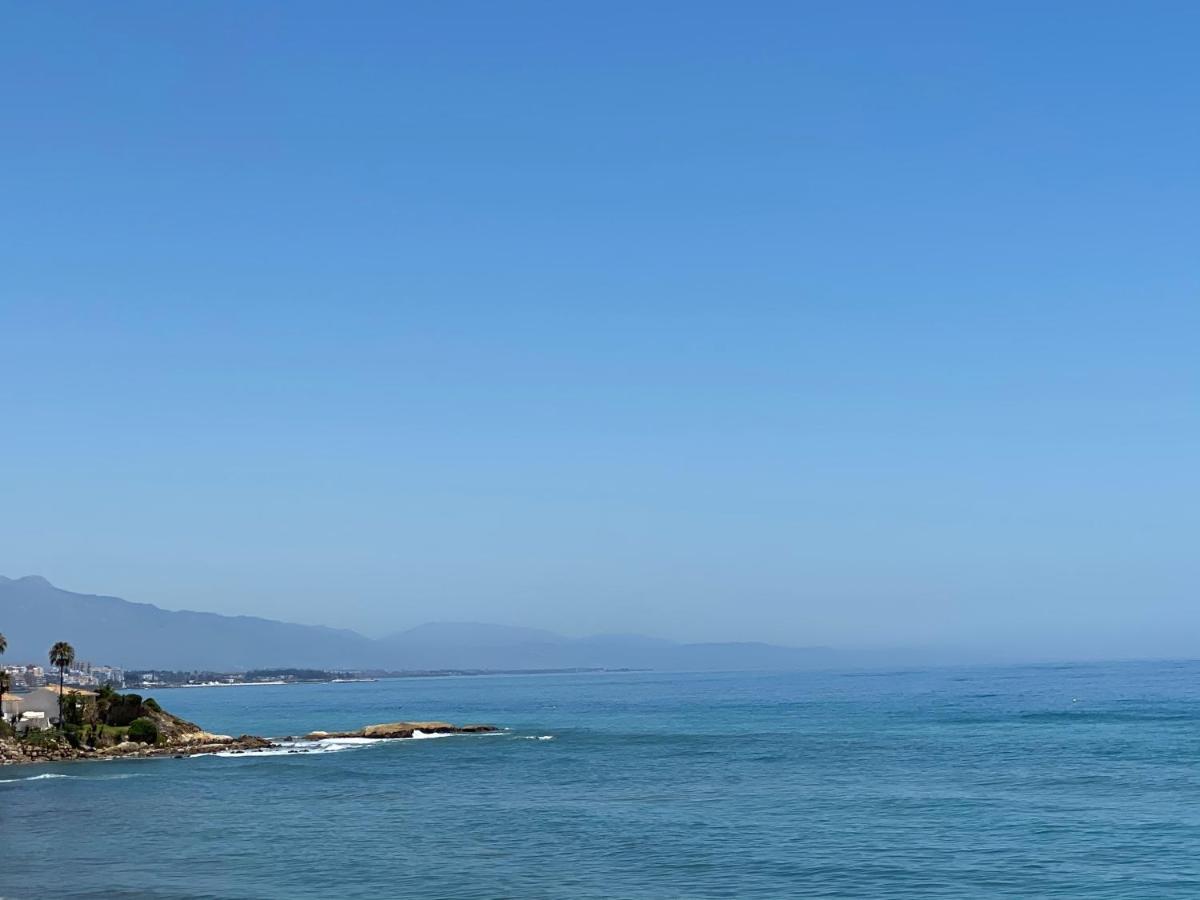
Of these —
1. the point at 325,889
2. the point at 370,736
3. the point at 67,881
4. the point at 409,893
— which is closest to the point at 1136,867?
the point at 409,893

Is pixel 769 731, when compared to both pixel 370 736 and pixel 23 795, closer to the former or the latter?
pixel 370 736

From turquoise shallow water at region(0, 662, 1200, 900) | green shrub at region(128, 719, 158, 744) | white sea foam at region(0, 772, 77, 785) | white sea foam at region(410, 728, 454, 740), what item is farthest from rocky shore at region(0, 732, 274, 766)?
white sea foam at region(410, 728, 454, 740)

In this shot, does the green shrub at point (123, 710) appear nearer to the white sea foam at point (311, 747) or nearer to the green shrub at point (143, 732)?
the green shrub at point (143, 732)

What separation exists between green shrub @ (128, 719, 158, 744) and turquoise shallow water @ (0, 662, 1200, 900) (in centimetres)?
1001

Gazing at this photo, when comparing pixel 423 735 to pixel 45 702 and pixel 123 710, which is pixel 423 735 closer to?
pixel 123 710

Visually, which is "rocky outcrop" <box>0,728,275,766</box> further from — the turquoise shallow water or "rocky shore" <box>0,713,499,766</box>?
the turquoise shallow water

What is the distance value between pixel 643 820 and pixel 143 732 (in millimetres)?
67173

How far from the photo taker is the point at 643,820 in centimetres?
6562

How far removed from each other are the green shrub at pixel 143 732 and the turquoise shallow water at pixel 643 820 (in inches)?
394

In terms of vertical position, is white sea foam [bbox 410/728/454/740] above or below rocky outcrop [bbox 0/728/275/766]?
below

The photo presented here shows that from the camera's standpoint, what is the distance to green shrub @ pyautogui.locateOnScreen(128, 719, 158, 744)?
114 metres

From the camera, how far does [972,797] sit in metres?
69.5

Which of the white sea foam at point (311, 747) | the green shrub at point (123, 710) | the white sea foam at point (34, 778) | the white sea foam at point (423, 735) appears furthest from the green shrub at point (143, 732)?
the white sea foam at point (423, 735)

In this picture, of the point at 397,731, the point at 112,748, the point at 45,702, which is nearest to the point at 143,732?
the point at 112,748
